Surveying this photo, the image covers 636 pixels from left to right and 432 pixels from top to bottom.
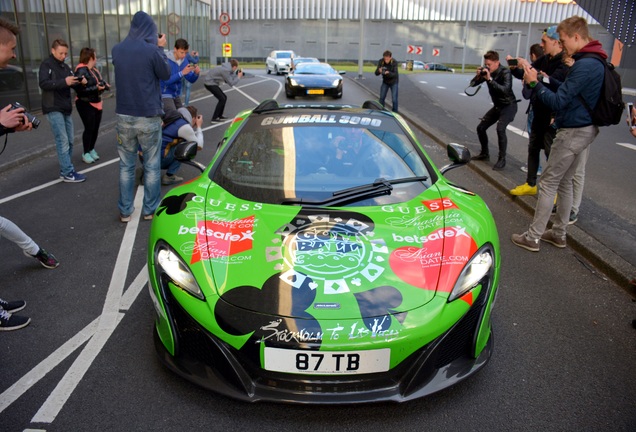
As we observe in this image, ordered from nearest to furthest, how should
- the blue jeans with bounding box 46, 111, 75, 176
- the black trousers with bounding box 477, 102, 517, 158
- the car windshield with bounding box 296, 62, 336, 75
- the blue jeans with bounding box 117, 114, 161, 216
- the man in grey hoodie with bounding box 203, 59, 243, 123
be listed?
the blue jeans with bounding box 117, 114, 161, 216
the blue jeans with bounding box 46, 111, 75, 176
the black trousers with bounding box 477, 102, 517, 158
the man in grey hoodie with bounding box 203, 59, 243, 123
the car windshield with bounding box 296, 62, 336, 75

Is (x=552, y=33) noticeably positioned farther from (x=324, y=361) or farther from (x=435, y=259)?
(x=324, y=361)

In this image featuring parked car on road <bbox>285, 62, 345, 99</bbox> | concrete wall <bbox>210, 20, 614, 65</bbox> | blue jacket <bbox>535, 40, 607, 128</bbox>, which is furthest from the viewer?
concrete wall <bbox>210, 20, 614, 65</bbox>

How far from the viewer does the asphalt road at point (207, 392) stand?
8.73ft

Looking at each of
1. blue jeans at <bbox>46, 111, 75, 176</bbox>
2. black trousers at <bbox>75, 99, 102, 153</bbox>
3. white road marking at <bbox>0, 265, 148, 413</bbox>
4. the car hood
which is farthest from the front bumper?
black trousers at <bbox>75, 99, 102, 153</bbox>

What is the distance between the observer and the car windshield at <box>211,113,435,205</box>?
3512 millimetres

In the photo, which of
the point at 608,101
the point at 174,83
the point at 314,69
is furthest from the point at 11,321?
the point at 314,69

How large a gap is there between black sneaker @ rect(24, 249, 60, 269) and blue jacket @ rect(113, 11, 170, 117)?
1.68 m

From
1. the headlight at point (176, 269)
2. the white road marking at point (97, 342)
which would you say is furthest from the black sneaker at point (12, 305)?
the headlight at point (176, 269)

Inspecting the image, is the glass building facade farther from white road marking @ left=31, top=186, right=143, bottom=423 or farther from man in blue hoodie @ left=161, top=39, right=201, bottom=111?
white road marking @ left=31, top=186, right=143, bottom=423

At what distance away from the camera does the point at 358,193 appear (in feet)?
11.3

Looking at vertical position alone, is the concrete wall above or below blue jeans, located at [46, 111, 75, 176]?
above

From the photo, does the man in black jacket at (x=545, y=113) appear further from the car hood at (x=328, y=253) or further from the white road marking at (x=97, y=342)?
the white road marking at (x=97, y=342)

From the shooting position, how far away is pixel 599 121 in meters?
4.56

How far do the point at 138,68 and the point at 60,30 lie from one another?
39.8 ft
